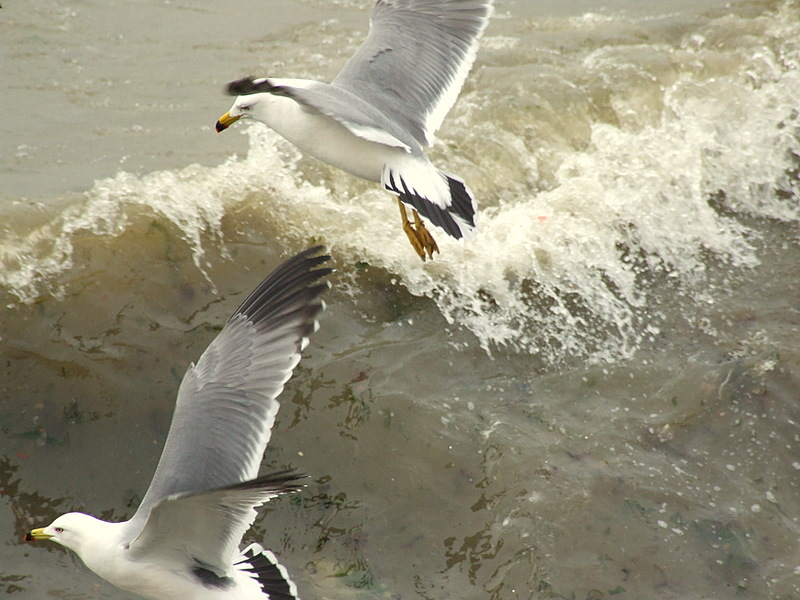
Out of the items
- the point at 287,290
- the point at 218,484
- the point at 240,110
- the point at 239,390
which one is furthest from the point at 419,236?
the point at 218,484

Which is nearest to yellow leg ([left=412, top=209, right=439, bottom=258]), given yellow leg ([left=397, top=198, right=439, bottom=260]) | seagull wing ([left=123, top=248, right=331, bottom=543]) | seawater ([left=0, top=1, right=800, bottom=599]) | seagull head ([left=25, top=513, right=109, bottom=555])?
yellow leg ([left=397, top=198, right=439, bottom=260])

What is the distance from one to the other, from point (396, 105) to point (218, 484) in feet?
7.73

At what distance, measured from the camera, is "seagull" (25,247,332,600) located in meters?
3.22

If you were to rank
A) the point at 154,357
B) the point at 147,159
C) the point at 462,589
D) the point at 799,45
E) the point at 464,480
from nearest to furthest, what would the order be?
the point at 462,589 < the point at 464,480 < the point at 154,357 < the point at 147,159 < the point at 799,45

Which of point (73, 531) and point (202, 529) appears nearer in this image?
point (202, 529)

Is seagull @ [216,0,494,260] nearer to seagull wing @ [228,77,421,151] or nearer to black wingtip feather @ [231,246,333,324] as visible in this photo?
seagull wing @ [228,77,421,151]

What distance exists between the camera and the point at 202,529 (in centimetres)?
327

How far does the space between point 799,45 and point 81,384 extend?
22.2 feet

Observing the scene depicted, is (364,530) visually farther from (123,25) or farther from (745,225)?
(123,25)

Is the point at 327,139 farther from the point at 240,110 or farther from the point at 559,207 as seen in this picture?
the point at 559,207

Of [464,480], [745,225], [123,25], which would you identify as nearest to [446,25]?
[745,225]

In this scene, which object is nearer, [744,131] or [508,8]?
[744,131]

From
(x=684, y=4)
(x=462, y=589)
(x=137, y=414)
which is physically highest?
(x=684, y=4)

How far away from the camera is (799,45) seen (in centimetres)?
821
